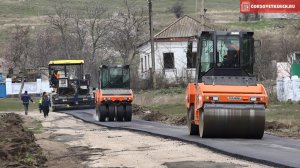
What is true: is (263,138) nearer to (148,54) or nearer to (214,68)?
(214,68)

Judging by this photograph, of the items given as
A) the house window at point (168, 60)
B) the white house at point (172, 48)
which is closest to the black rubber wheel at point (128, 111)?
the white house at point (172, 48)

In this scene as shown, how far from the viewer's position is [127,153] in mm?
19156

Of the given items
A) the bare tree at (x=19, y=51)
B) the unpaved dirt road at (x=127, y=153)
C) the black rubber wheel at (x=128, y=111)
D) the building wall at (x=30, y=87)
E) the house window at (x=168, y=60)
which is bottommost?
the unpaved dirt road at (x=127, y=153)

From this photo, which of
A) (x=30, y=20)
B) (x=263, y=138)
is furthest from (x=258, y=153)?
(x=30, y=20)

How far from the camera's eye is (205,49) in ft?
76.9

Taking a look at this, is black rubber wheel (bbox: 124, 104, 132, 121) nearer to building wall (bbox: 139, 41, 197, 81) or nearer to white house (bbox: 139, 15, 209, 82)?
building wall (bbox: 139, 41, 197, 81)

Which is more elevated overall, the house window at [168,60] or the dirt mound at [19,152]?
the house window at [168,60]

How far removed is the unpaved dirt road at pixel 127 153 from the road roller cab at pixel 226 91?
132 centimetres

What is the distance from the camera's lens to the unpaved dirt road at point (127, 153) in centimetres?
1648

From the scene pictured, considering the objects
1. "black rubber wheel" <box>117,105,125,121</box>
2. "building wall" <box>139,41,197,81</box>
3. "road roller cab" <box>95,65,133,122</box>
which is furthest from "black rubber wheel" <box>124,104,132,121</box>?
"building wall" <box>139,41,197,81</box>

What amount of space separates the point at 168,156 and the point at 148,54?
51.0 meters

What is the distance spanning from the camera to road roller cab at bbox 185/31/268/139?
21.5 meters

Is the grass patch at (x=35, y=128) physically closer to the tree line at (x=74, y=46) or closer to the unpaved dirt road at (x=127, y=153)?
the unpaved dirt road at (x=127, y=153)

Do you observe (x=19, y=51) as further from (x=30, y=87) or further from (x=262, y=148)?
(x=262, y=148)
